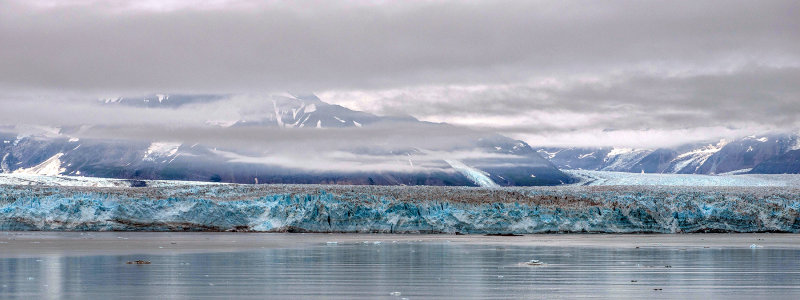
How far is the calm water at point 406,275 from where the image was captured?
15383 mm

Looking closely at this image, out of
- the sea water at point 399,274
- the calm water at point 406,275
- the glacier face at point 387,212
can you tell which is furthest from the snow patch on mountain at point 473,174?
the calm water at point 406,275

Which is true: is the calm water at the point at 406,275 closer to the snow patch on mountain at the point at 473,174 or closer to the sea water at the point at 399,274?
the sea water at the point at 399,274

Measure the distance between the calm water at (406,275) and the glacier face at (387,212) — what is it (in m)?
17.1

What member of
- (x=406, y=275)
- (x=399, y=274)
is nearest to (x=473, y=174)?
(x=399, y=274)

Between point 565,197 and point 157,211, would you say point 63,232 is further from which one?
point 565,197

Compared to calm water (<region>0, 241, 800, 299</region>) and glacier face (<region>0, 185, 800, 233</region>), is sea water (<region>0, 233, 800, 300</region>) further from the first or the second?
glacier face (<region>0, 185, 800, 233</region>)

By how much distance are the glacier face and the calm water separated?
17068 mm

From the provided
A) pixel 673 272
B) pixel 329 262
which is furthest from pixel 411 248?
pixel 673 272

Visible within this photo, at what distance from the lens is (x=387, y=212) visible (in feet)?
146

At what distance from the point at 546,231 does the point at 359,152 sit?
13769cm

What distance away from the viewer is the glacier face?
44.5 metres

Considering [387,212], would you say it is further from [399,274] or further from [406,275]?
[406,275]

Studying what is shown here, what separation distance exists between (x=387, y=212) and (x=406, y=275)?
1001 inches

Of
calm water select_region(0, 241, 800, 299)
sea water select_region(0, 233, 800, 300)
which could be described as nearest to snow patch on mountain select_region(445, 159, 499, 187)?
sea water select_region(0, 233, 800, 300)
